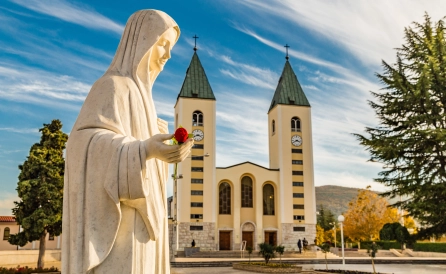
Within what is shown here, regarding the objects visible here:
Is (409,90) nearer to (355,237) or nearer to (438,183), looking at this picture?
(438,183)

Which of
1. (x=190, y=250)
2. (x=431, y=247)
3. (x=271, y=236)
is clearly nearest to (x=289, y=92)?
(x=271, y=236)

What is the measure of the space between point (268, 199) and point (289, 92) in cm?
1452

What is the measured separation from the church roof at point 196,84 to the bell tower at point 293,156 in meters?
9.37

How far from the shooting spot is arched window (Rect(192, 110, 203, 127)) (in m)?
49.1

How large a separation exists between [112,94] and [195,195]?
1730 inches

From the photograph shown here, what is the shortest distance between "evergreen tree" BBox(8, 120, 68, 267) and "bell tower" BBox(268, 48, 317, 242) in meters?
30.9

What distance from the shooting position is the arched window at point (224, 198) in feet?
158

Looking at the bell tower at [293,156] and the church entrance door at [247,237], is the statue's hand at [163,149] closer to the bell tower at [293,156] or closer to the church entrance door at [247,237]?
the church entrance door at [247,237]

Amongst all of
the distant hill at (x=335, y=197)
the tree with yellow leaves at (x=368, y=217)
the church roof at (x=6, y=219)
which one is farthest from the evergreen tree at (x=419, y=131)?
the distant hill at (x=335, y=197)

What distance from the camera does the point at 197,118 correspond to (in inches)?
1939

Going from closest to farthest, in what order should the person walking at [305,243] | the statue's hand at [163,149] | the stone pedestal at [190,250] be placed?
the statue's hand at [163,149], the stone pedestal at [190,250], the person walking at [305,243]

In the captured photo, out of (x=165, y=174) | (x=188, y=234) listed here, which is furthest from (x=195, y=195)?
(x=165, y=174)

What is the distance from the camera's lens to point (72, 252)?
221 centimetres

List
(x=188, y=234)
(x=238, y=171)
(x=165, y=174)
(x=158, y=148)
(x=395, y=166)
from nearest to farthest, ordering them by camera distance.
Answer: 1. (x=158, y=148)
2. (x=165, y=174)
3. (x=395, y=166)
4. (x=188, y=234)
5. (x=238, y=171)
